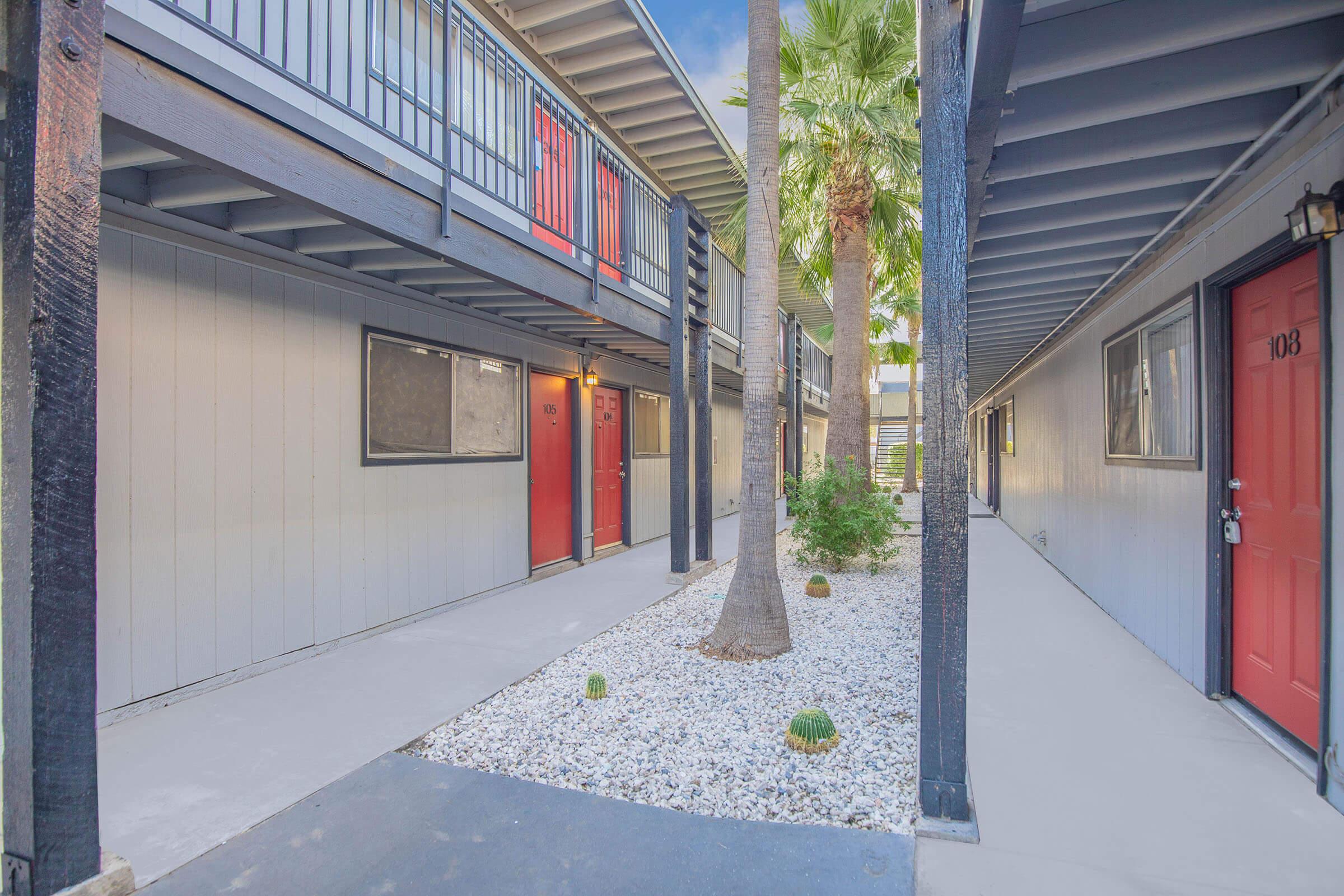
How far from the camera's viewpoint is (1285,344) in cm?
285

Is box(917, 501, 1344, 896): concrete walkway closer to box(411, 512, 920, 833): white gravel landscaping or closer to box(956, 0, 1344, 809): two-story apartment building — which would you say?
box(956, 0, 1344, 809): two-story apartment building

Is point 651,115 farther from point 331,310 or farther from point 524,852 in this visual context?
point 524,852

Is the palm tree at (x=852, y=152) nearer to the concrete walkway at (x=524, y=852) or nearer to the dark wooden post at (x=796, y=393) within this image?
the dark wooden post at (x=796, y=393)

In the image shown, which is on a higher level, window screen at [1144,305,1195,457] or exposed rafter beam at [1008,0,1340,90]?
exposed rafter beam at [1008,0,1340,90]

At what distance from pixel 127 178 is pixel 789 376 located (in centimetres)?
967

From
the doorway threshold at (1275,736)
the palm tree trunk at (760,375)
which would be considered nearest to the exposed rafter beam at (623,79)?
the palm tree trunk at (760,375)

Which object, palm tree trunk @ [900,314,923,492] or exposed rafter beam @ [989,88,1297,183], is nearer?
exposed rafter beam @ [989,88,1297,183]

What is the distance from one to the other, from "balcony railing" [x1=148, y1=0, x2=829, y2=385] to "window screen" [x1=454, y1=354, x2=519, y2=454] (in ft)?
4.35

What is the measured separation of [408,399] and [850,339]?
17.2 feet

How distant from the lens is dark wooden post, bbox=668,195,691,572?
6.23 metres

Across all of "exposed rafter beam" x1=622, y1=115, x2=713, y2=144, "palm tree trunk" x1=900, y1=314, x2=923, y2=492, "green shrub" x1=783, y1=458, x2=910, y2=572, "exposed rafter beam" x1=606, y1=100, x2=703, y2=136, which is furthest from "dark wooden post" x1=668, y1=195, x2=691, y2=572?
"palm tree trunk" x1=900, y1=314, x2=923, y2=492

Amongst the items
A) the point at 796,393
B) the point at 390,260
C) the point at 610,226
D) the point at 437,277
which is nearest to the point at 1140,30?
the point at 390,260

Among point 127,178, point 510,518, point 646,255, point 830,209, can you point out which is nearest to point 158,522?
point 127,178

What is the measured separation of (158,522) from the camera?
134 inches
